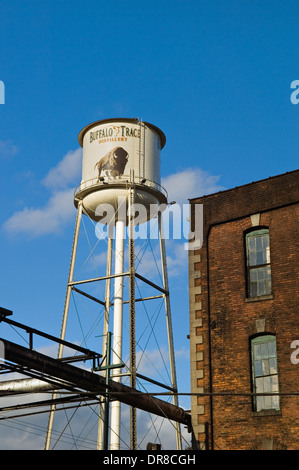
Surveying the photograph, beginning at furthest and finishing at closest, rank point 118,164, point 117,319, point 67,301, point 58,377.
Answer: point 118,164, point 117,319, point 67,301, point 58,377

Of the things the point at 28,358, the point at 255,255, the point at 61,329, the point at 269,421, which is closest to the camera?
the point at 28,358

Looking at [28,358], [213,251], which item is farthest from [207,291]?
[28,358]

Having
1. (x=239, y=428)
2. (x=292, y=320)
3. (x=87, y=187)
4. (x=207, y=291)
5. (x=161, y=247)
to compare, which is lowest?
(x=239, y=428)

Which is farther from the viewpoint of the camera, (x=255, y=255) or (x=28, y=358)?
(x=255, y=255)

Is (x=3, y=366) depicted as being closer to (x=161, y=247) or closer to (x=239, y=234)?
(x=239, y=234)

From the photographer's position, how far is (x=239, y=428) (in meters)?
20.9

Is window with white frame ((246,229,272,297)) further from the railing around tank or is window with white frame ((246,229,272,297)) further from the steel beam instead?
the railing around tank

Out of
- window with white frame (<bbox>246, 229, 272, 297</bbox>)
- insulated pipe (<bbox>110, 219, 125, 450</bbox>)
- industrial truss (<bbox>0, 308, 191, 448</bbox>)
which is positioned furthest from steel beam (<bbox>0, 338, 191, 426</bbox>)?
insulated pipe (<bbox>110, 219, 125, 450</bbox>)

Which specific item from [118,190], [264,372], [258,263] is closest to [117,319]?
[118,190]

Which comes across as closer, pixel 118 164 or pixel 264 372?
A: pixel 264 372

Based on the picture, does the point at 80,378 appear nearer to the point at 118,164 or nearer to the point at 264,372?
the point at 264,372

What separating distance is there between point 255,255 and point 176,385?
10464 millimetres

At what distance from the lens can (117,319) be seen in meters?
31.6

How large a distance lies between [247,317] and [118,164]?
495 inches
